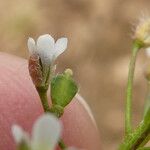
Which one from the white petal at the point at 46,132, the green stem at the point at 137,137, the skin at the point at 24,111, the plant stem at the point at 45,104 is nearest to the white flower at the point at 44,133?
the white petal at the point at 46,132

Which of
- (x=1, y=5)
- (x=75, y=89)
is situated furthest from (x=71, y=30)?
(x=75, y=89)

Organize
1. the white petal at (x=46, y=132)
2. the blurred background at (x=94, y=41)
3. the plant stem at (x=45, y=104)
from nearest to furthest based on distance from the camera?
the white petal at (x=46, y=132), the plant stem at (x=45, y=104), the blurred background at (x=94, y=41)

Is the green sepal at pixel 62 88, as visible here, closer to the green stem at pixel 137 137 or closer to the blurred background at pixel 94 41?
the green stem at pixel 137 137

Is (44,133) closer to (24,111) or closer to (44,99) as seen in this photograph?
(44,99)

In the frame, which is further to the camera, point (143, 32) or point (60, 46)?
point (143, 32)

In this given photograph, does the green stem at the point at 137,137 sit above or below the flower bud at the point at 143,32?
below

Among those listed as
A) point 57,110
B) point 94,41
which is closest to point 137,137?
point 57,110

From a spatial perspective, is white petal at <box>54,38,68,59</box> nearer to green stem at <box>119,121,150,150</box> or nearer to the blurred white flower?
green stem at <box>119,121,150,150</box>
